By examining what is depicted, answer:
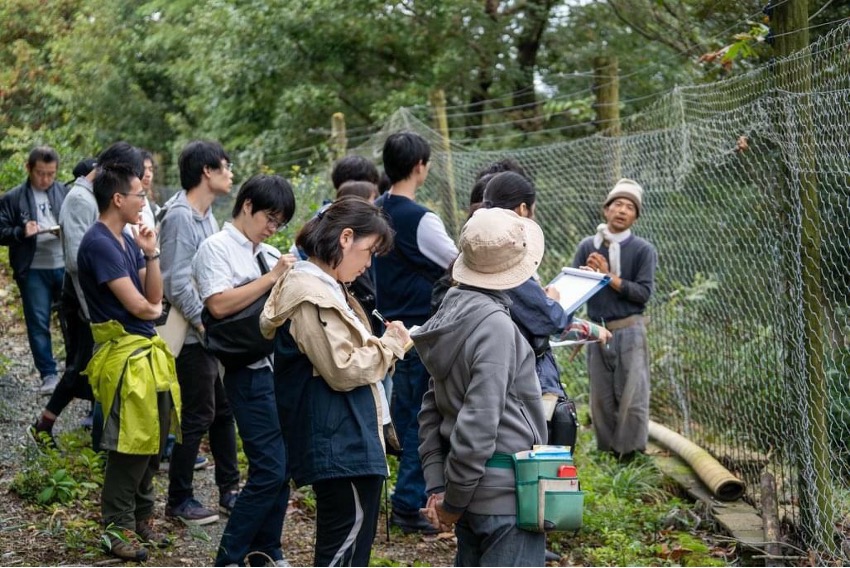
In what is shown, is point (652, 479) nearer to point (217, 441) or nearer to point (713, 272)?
point (713, 272)

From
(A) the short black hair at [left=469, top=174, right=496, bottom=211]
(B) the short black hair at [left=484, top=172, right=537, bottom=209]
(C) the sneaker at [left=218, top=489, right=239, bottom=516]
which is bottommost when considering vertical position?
(C) the sneaker at [left=218, top=489, right=239, bottom=516]

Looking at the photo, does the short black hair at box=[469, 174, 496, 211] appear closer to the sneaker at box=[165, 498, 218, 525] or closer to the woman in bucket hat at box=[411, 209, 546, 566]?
the woman in bucket hat at box=[411, 209, 546, 566]

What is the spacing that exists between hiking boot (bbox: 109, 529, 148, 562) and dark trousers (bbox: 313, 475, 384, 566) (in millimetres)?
1318

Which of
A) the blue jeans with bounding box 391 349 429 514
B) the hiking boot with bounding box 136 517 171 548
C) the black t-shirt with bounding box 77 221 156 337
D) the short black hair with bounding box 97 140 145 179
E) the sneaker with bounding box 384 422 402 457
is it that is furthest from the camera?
the blue jeans with bounding box 391 349 429 514

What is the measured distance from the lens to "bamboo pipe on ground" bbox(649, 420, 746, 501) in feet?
18.3

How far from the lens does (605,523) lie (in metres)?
5.33

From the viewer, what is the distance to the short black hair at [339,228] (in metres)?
3.51

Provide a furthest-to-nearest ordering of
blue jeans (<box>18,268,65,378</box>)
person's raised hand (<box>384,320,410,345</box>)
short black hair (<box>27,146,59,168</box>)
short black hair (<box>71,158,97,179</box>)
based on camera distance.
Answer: blue jeans (<box>18,268,65,378</box>) → short black hair (<box>27,146,59,168</box>) → short black hair (<box>71,158,97,179</box>) → person's raised hand (<box>384,320,410,345</box>)

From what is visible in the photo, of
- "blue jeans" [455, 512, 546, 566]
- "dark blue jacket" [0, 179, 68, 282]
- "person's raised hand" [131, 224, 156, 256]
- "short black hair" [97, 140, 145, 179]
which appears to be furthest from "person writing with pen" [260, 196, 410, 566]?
"dark blue jacket" [0, 179, 68, 282]

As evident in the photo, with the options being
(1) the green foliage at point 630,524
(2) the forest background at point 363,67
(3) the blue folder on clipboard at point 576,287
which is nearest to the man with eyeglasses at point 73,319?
(3) the blue folder on clipboard at point 576,287

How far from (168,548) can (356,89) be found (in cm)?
1159

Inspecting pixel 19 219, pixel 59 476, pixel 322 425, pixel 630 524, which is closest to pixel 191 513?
pixel 59 476

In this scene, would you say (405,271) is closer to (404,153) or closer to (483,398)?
(404,153)

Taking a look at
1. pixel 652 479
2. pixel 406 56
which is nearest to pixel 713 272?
pixel 652 479
